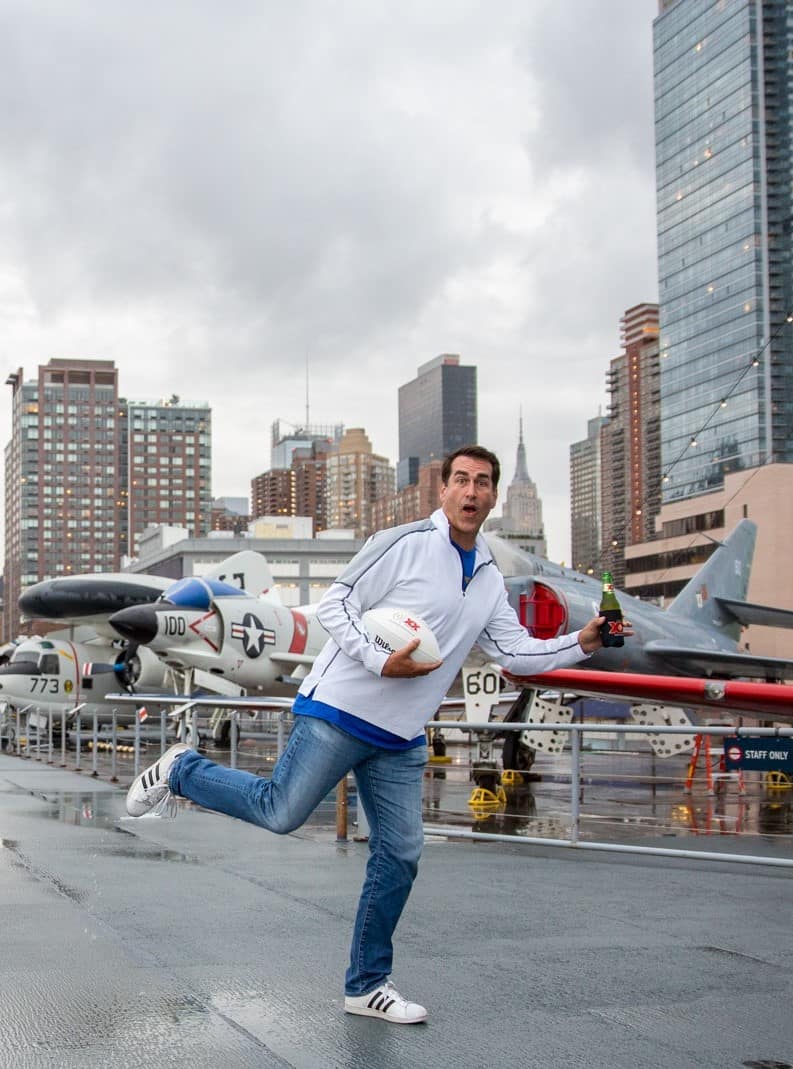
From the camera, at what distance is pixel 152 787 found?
471 centimetres

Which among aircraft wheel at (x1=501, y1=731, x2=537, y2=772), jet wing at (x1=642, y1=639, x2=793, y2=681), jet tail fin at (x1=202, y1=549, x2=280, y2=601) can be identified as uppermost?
jet tail fin at (x1=202, y1=549, x2=280, y2=601)

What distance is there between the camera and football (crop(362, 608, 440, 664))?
4043mm

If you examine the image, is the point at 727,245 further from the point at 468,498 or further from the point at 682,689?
the point at 468,498

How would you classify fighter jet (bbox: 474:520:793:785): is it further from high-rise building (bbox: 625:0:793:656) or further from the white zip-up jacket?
high-rise building (bbox: 625:0:793:656)

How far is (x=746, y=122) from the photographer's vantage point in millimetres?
158000

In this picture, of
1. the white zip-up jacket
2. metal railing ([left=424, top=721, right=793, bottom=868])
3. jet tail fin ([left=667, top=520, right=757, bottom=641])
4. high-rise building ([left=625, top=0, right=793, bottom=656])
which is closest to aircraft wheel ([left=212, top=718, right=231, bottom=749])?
jet tail fin ([left=667, top=520, right=757, bottom=641])

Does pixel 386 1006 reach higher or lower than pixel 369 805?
lower

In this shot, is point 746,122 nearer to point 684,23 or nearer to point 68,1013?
point 684,23

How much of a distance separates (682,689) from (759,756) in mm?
6612

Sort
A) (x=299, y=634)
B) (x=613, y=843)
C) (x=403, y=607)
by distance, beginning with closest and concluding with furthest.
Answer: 1. (x=403, y=607)
2. (x=613, y=843)
3. (x=299, y=634)

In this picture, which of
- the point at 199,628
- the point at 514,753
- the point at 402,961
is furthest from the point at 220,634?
the point at 402,961

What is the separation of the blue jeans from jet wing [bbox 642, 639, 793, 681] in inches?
622

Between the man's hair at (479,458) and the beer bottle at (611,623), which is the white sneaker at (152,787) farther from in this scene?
the beer bottle at (611,623)

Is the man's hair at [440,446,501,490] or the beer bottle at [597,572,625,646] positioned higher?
the man's hair at [440,446,501,490]
